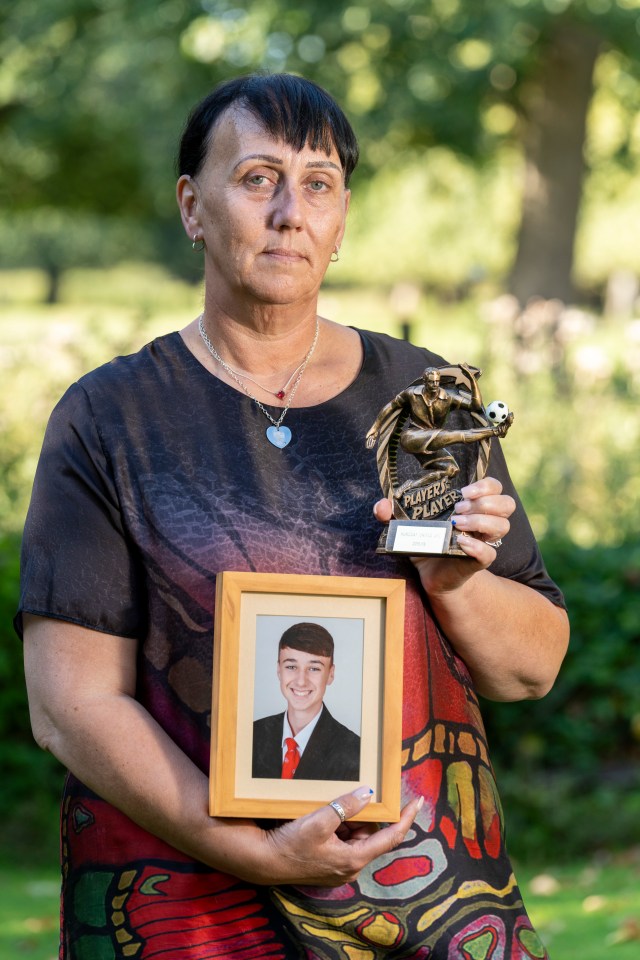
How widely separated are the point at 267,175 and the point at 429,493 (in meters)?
0.63

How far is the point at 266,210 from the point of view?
225cm

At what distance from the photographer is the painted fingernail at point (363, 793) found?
6.56ft

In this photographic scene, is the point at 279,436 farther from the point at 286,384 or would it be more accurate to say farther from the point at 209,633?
the point at 209,633

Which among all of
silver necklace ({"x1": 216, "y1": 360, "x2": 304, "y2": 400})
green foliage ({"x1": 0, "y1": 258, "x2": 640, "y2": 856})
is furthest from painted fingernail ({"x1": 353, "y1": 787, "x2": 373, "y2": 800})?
green foliage ({"x1": 0, "y1": 258, "x2": 640, "y2": 856})

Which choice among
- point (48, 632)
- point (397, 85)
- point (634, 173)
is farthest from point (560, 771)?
point (634, 173)

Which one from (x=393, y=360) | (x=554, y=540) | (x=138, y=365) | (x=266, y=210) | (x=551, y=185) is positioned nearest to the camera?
(x=266, y=210)

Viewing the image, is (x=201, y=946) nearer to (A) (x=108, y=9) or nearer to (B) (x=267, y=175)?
(B) (x=267, y=175)

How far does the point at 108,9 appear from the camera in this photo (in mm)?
16250

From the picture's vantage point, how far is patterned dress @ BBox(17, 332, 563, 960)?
2186 mm

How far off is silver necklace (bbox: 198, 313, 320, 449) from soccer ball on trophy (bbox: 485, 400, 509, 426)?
1.19ft

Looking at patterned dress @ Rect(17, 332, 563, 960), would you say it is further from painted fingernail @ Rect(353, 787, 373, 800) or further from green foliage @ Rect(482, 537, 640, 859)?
green foliage @ Rect(482, 537, 640, 859)

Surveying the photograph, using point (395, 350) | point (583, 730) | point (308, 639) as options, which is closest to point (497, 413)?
point (395, 350)

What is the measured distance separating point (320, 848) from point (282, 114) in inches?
49.9

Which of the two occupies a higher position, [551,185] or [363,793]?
[551,185]
